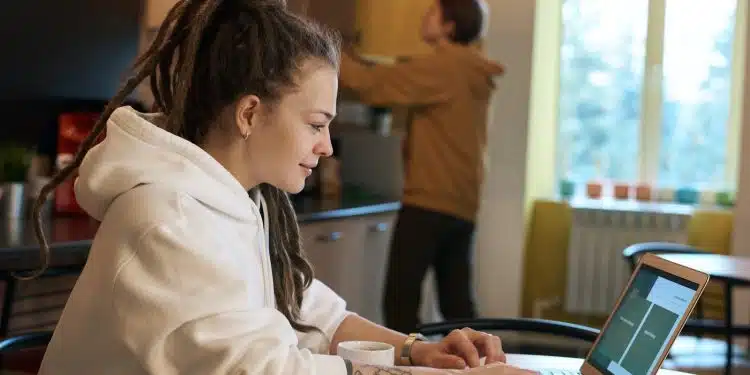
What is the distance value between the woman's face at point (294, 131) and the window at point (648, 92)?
3.96 meters

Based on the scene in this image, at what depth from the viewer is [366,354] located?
1.29 meters

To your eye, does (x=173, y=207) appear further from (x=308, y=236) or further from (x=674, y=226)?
(x=674, y=226)

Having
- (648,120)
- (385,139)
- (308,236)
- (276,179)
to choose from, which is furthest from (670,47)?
(276,179)

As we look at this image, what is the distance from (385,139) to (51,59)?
6.34ft

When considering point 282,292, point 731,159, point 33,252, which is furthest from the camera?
point 731,159

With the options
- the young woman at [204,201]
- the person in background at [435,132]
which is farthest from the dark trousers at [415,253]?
the young woman at [204,201]

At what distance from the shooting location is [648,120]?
4.93 metres

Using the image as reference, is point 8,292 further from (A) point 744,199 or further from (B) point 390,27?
(A) point 744,199

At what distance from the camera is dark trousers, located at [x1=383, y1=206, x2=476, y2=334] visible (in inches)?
128

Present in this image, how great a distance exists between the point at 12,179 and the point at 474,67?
1547 millimetres

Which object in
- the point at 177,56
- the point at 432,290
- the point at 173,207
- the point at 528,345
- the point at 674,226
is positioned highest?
the point at 177,56

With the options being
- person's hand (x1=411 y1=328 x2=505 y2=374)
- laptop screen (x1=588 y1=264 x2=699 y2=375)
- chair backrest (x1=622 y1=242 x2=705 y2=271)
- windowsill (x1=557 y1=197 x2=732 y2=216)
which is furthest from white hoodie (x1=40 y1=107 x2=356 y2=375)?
windowsill (x1=557 y1=197 x2=732 y2=216)

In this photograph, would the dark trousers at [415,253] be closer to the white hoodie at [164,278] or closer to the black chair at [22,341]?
the black chair at [22,341]

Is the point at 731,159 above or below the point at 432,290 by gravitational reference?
above
